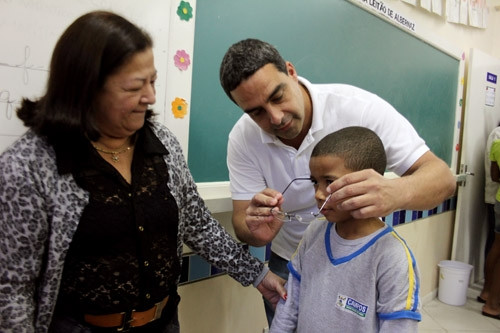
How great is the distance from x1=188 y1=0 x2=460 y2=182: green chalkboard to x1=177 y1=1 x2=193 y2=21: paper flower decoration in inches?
1.5

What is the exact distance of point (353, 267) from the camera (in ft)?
2.97

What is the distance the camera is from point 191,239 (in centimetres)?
107

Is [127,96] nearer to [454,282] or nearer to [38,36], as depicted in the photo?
[38,36]

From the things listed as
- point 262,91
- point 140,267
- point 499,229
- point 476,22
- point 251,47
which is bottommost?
point 499,229

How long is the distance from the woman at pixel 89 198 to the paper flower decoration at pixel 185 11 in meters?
0.50

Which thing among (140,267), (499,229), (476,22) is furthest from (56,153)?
(476,22)

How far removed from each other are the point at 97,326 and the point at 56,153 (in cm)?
39

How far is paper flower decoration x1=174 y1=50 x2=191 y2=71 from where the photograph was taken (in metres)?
1.29

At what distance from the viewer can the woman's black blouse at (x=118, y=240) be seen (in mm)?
797

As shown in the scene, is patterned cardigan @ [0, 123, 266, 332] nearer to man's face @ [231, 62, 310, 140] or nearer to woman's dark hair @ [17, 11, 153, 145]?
woman's dark hair @ [17, 11, 153, 145]

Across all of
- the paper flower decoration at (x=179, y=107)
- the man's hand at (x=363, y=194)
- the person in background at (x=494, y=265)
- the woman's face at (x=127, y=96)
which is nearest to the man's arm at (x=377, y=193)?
the man's hand at (x=363, y=194)

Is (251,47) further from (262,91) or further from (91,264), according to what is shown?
(91,264)

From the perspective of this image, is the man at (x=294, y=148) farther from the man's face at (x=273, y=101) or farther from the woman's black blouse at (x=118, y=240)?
the woman's black blouse at (x=118, y=240)

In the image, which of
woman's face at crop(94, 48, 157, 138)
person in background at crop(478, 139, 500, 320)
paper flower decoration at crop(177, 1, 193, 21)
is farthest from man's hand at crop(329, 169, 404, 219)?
person in background at crop(478, 139, 500, 320)
